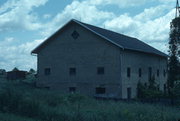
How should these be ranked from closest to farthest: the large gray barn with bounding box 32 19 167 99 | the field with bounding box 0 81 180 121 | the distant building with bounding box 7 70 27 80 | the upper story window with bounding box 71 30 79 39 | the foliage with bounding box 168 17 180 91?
the field with bounding box 0 81 180 121 → the large gray barn with bounding box 32 19 167 99 → the upper story window with bounding box 71 30 79 39 → the foliage with bounding box 168 17 180 91 → the distant building with bounding box 7 70 27 80

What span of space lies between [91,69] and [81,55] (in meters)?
1.79

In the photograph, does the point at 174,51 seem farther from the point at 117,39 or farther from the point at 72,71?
the point at 72,71

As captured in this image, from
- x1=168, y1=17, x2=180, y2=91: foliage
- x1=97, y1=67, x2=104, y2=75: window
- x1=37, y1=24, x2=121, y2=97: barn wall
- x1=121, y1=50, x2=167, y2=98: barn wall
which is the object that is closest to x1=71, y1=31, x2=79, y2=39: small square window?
x1=37, y1=24, x2=121, y2=97: barn wall

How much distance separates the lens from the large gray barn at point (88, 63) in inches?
1142

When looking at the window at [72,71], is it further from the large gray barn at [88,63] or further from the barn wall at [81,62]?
the barn wall at [81,62]

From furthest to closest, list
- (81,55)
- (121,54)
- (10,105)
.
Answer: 1. (81,55)
2. (121,54)
3. (10,105)

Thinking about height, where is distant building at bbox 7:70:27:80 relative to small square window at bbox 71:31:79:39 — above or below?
below

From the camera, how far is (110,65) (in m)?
29.1

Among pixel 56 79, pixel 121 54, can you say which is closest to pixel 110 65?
pixel 121 54

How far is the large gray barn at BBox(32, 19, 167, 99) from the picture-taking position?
29.0m

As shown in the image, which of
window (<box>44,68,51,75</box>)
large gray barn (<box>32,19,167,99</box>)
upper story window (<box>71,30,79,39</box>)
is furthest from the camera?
window (<box>44,68,51,75</box>)

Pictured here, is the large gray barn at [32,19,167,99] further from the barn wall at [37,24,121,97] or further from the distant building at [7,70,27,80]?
the distant building at [7,70,27,80]

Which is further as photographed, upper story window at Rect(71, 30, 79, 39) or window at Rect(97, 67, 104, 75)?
upper story window at Rect(71, 30, 79, 39)

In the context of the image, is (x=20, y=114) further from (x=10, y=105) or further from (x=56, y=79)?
(x=56, y=79)
